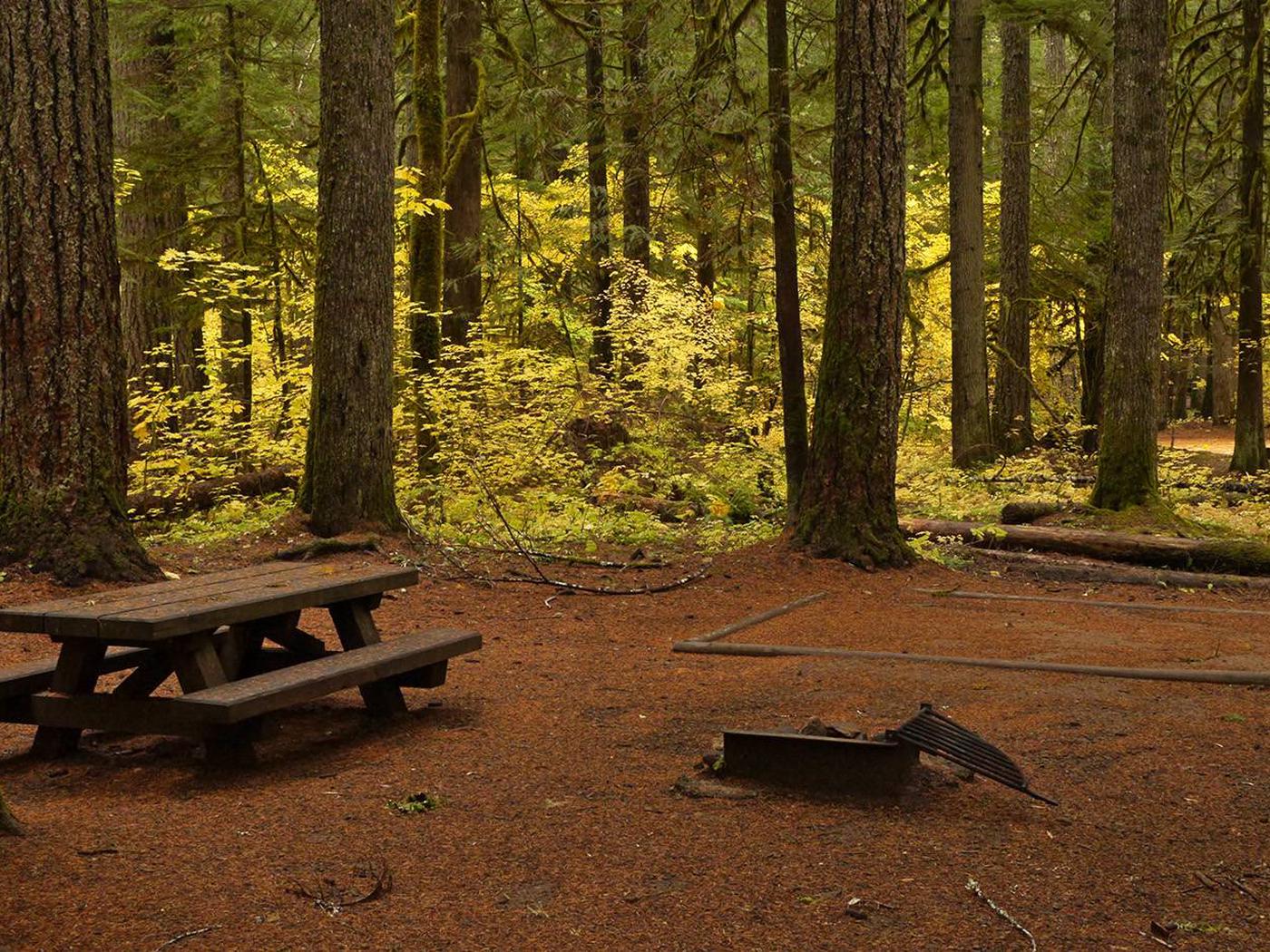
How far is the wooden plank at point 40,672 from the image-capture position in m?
5.56

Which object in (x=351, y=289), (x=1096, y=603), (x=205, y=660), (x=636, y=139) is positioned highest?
(x=636, y=139)

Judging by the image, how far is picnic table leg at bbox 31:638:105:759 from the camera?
5.34m

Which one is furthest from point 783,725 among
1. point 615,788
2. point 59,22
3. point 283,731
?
point 59,22

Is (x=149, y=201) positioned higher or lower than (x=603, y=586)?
higher

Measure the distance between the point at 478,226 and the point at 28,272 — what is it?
9.55 metres

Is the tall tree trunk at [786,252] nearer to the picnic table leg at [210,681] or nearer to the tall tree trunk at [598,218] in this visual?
the picnic table leg at [210,681]

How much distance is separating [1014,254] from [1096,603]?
12.5 meters

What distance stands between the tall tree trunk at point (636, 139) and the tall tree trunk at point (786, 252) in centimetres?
150

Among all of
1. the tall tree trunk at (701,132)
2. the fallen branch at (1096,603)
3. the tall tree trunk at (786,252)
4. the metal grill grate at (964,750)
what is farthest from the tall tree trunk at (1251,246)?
the metal grill grate at (964,750)

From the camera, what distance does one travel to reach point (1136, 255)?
13266mm

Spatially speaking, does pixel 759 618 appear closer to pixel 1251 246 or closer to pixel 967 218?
pixel 967 218

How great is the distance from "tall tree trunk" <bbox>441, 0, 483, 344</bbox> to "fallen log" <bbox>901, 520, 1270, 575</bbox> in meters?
8.55

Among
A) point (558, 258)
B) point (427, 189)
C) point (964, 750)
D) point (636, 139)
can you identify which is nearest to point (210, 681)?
point (964, 750)

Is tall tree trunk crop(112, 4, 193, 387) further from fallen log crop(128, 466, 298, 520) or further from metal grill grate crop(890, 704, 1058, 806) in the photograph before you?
metal grill grate crop(890, 704, 1058, 806)
